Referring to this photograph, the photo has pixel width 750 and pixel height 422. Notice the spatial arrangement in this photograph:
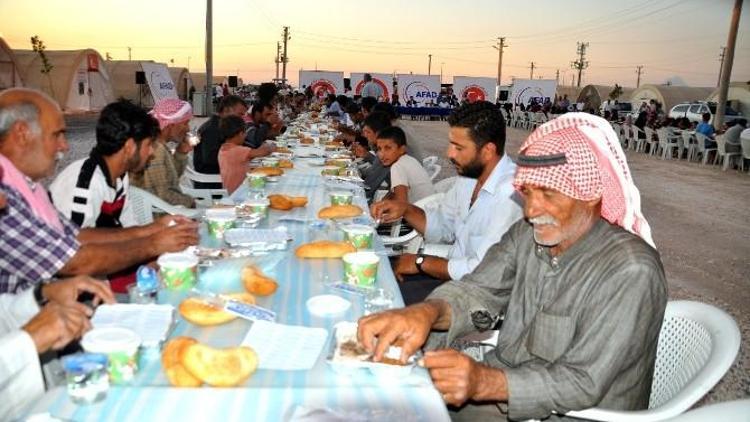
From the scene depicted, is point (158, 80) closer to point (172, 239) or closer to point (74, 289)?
point (172, 239)

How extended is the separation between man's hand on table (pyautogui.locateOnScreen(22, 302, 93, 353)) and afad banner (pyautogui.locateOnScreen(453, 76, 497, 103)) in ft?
102

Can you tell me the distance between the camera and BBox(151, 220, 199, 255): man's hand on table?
2.46 metres

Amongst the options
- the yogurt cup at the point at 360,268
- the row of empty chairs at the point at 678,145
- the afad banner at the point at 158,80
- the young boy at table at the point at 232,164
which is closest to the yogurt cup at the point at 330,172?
the young boy at table at the point at 232,164

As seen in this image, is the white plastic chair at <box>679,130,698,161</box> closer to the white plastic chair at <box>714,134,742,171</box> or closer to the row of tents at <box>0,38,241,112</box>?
the white plastic chair at <box>714,134,742,171</box>

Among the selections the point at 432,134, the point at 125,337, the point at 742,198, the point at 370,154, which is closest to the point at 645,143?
the point at 432,134

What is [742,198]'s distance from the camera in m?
10.6

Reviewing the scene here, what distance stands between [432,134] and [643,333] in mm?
20712

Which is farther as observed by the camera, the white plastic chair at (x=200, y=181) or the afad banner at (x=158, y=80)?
the afad banner at (x=158, y=80)

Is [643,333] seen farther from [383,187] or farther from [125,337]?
[383,187]

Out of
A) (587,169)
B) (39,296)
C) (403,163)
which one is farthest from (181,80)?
(587,169)

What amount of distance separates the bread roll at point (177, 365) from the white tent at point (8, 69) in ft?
75.4

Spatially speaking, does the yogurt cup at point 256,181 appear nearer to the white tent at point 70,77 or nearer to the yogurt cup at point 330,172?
→ the yogurt cup at point 330,172

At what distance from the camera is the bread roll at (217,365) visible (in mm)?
1361

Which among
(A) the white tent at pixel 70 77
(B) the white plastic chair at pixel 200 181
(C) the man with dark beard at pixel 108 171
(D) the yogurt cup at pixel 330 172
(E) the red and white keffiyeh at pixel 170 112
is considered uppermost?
(A) the white tent at pixel 70 77
